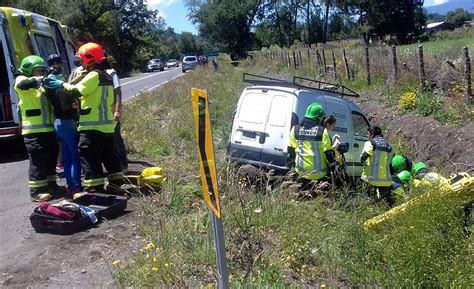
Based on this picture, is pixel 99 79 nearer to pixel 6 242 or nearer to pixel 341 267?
pixel 6 242

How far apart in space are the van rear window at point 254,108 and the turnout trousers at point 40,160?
10.3ft

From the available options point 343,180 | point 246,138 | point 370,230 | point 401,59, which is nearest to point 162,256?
point 370,230

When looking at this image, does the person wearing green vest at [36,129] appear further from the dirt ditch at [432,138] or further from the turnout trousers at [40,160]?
the dirt ditch at [432,138]

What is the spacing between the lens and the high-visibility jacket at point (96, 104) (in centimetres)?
678

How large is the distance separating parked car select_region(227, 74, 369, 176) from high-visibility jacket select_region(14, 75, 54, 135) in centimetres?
290

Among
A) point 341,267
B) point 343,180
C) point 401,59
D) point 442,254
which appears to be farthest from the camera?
point 401,59

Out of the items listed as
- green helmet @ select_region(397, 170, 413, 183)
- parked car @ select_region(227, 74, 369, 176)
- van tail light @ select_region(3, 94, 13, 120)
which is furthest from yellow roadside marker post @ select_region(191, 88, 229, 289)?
van tail light @ select_region(3, 94, 13, 120)

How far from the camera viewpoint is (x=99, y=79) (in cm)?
682

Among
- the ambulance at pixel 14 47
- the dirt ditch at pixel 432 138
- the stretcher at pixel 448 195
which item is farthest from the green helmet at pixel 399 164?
the ambulance at pixel 14 47

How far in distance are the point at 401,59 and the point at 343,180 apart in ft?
32.0

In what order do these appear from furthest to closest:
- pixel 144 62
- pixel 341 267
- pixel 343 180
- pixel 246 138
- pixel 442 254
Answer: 1. pixel 144 62
2. pixel 246 138
3. pixel 343 180
4. pixel 341 267
5. pixel 442 254

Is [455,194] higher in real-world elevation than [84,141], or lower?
lower

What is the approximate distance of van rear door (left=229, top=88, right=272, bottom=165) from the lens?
8.84m

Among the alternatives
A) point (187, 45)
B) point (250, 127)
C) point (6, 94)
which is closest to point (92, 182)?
point (250, 127)
